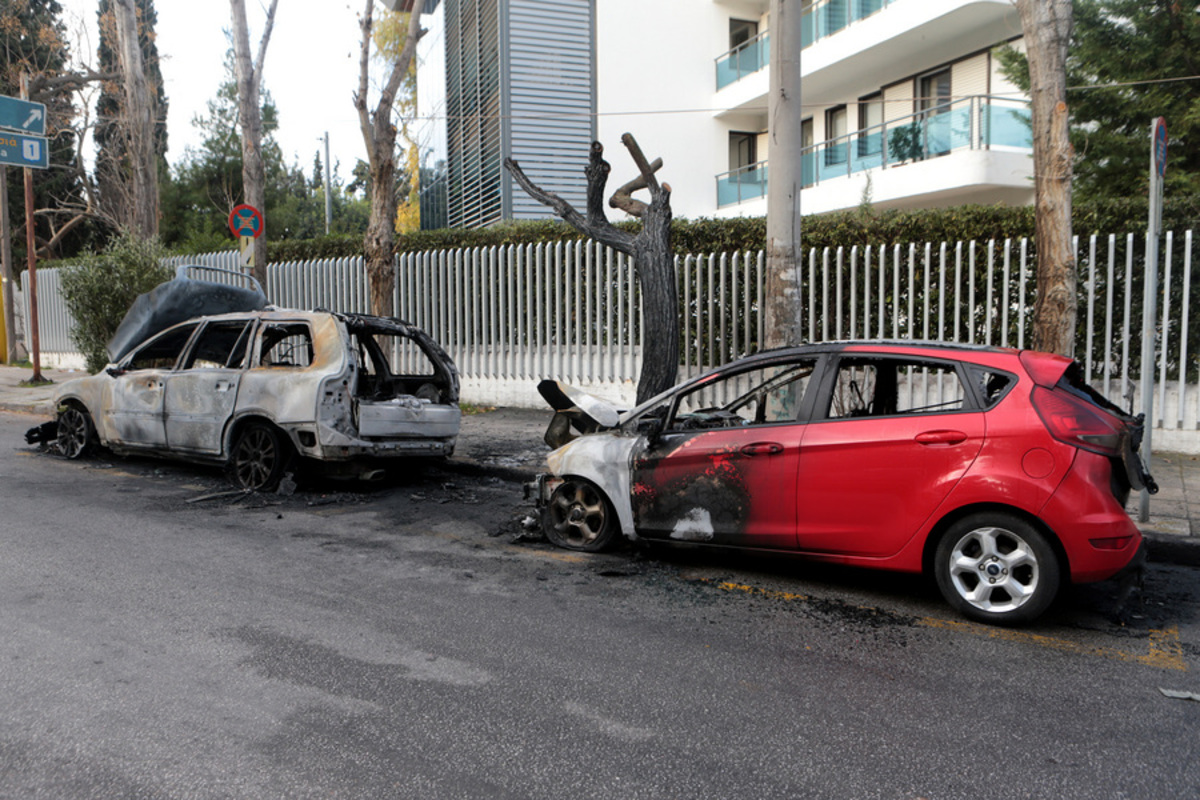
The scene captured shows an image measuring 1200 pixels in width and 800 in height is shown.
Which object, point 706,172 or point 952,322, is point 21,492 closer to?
point 952,322

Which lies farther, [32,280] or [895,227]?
[32,280]

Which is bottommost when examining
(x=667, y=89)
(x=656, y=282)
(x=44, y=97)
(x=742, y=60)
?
(x=656, y=282)

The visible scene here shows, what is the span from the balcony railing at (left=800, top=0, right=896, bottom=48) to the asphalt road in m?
Answer: 16.1

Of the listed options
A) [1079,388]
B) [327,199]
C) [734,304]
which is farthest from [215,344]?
[327,199]

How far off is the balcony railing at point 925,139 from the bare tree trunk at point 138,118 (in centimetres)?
1290

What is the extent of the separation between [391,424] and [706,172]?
16.8 metres

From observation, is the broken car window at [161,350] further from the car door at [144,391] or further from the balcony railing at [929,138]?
the balcony railing at [929,138]

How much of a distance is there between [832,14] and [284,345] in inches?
629

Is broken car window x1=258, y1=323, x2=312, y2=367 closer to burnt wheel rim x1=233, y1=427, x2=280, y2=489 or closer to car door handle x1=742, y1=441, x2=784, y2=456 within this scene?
burnt wheel rim x1=233, y1=427, x2=280, y2=489

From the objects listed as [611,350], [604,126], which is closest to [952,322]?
[611,350]

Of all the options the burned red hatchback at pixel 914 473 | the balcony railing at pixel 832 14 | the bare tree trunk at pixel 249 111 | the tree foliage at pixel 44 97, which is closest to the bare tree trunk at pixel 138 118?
the bare tree trunk at pixel 249 111

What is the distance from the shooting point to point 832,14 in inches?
768

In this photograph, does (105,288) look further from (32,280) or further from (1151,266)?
(1151,266)

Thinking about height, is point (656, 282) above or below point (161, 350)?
above
